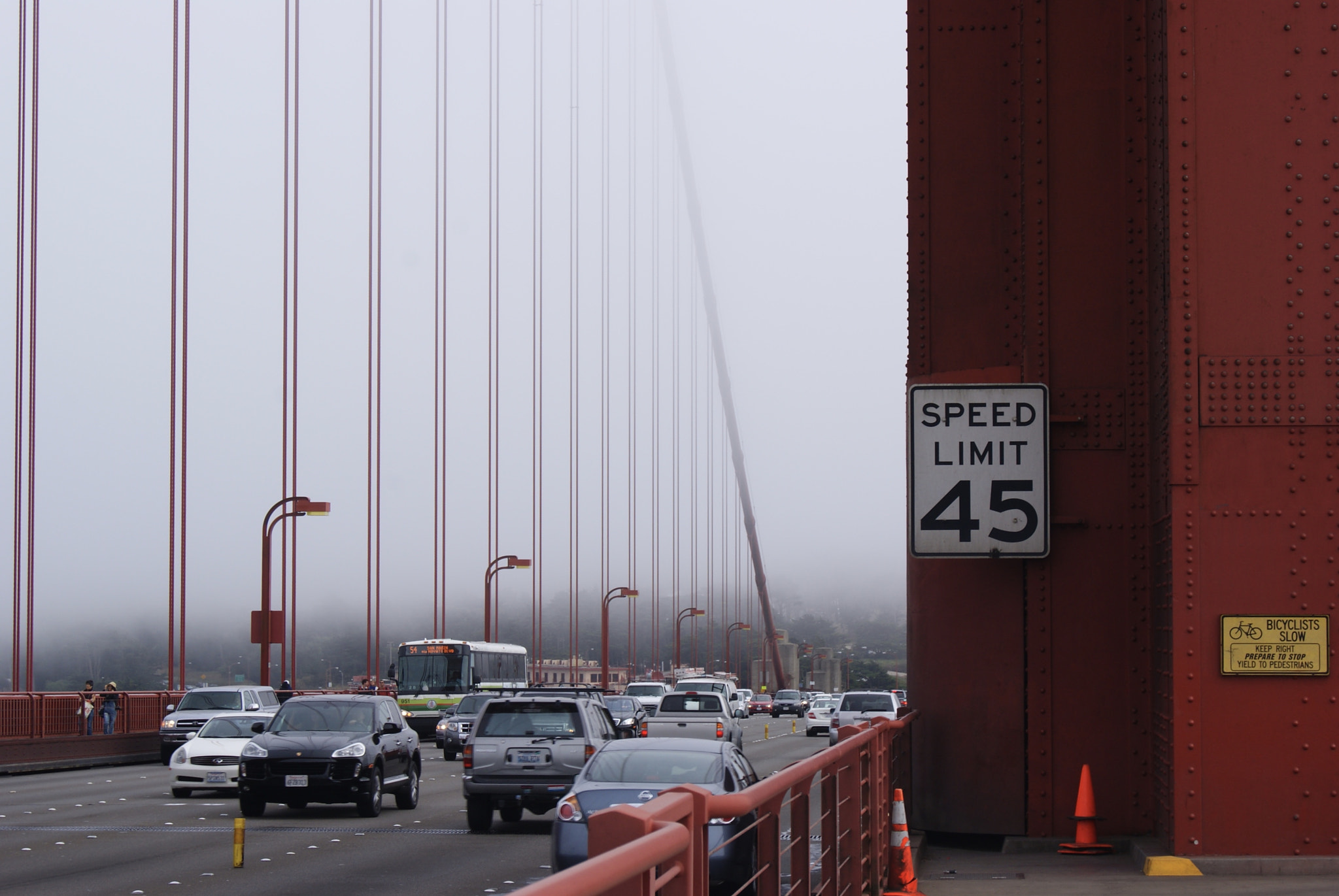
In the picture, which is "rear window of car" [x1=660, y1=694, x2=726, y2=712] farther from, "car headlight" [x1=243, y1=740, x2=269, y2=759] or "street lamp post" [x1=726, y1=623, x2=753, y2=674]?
"street lamp post" [x1=726, y1=623, x2=753, y2=674]

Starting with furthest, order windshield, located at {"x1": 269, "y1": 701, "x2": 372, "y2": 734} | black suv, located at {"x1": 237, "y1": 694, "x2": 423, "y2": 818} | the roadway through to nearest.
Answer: windshield, located at {"x1": 269, "y1": 701, "x2": 372, "y2": 734}
black suv, located at {"x1": 237, "y1": 694, "x2": 423, "y2": 818}
the roadway

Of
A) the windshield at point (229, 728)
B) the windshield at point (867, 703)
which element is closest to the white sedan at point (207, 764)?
the windshield at point (229, 728)

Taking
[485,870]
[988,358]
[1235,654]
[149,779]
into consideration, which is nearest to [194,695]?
[149,779]

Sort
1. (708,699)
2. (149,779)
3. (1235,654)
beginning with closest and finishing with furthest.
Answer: (1235,654), (149,779), (708,699)

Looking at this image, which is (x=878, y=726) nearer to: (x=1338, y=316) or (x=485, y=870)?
(x=1338, y=316)

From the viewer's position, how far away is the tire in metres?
17.9

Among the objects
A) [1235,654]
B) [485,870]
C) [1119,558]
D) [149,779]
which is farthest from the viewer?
[149,779]

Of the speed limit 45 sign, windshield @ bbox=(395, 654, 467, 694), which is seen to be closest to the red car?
windshield @ bbox=(395, 654, 467, 694)

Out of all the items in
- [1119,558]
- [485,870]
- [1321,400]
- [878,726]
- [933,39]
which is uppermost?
[933,39]

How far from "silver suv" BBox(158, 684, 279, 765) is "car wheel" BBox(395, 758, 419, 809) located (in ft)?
37.0

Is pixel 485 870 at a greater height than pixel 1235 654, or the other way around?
pixel 1235 654

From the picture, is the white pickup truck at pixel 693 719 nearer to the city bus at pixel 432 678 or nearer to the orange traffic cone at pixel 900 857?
the city bus at pixel 432 678

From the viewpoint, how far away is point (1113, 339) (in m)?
11.9

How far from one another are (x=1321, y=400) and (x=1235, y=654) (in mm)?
1665
